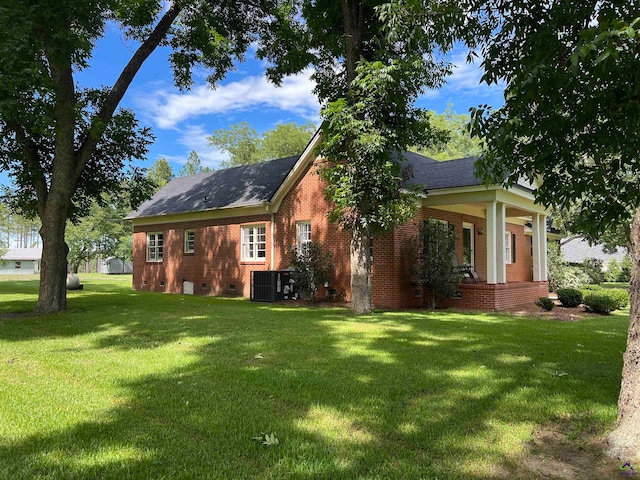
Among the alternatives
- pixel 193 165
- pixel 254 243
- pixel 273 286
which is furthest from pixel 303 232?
pixel 193 165

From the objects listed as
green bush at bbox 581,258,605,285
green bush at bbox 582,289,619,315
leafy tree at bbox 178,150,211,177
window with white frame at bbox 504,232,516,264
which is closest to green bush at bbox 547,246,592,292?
window with white frame at bbox 504,232,516,264

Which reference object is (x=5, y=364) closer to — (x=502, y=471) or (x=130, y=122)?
(x=502, y=471)

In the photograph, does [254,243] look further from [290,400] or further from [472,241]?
[290,400]

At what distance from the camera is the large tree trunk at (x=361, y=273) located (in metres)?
12.5

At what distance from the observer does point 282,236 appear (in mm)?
17641

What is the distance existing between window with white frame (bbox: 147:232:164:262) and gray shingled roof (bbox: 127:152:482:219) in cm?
118

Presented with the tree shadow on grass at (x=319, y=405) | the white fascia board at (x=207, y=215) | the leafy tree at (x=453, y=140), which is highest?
the leafy tree at (x=453, y=140)

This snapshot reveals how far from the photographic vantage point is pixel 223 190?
839 inches

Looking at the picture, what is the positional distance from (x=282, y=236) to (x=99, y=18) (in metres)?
9.28

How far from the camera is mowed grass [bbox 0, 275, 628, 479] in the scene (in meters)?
3.10

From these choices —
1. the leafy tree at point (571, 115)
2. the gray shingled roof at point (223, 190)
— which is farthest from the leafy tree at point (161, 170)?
the leafy tree at point (571, 115)

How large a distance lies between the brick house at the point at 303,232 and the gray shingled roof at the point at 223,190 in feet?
0.26

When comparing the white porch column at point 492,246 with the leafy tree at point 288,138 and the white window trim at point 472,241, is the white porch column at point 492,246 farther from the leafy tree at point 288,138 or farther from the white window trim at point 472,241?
the leafy tree at point 288,138

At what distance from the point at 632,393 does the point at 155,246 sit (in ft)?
74.7
